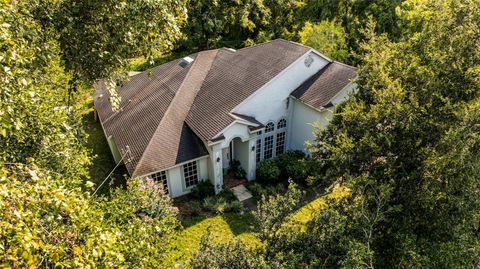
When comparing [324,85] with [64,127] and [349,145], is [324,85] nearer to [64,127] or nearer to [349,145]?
[349,145]

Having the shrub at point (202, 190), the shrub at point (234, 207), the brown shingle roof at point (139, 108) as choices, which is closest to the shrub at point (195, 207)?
the shrub at point (202, 190)

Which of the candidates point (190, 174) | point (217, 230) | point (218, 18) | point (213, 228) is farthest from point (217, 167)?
point (218, 18)

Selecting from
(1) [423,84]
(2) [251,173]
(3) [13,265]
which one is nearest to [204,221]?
(2) [251,173]

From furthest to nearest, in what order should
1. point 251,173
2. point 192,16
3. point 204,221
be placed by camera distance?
point 192,16 < point 251,173 < point 204,221

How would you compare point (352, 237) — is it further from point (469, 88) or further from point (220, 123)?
point (220, 123)

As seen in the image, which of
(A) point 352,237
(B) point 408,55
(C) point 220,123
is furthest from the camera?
(C) point 220,123
